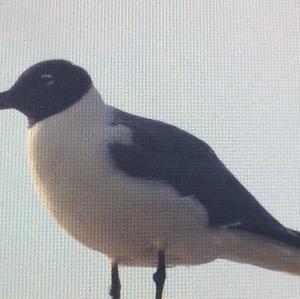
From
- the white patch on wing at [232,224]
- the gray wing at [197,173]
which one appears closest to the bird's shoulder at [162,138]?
the gray wing at [197,173]

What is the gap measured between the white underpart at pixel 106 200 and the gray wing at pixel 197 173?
0.02m

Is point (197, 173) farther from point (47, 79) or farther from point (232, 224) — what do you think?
point (47, 79)

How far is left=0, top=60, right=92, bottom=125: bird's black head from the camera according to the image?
42.0 inches

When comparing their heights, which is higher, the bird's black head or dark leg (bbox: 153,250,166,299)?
the bird's black head

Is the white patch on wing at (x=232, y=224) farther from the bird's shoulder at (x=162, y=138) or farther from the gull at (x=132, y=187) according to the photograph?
the bird's shoulder at (x=162, y=138)

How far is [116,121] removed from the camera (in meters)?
1.04

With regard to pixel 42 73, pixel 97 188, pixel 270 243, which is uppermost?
pixel 42 73

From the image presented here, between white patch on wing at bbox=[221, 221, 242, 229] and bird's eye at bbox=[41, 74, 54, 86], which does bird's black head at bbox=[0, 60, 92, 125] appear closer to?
bird's eye at bbox=[41, 74, 54, 86]

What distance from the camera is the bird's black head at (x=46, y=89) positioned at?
107cm

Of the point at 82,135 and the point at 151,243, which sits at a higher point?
the point at 82,135

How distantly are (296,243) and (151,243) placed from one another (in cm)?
23

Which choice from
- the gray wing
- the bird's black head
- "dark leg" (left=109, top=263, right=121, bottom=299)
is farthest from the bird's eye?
"dark leg" (left=109, top=263, right=121, bottom=299)

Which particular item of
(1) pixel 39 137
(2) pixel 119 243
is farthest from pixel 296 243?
(1) pixel 39 137

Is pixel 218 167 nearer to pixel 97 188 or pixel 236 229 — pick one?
pixel 236 229
